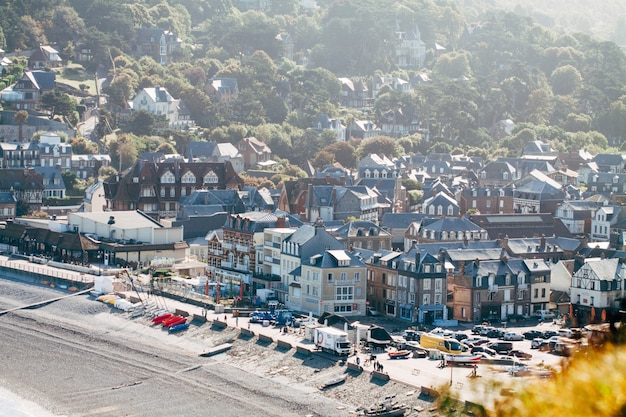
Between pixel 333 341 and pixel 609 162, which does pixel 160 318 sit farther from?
pixel 609 162

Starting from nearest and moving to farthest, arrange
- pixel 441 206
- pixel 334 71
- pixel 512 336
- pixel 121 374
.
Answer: pixel 121 374 → pixel 512 336 → pixel 441 206 → pixel 334 71

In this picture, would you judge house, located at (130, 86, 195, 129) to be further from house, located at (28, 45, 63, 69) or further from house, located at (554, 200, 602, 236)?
house, located at (554, 200, 602, 236)

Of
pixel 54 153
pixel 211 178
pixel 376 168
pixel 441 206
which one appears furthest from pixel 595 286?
pixel 54 153

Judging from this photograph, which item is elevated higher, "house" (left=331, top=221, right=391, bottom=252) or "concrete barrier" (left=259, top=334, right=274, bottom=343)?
"house" (left=331, top=221, right=391, bottom=252)

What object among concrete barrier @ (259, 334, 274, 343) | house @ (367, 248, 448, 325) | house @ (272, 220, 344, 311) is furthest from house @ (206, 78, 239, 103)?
concrete barrier @ (259, 334, 274, 343)

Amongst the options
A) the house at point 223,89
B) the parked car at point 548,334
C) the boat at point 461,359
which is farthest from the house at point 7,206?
the boat at point 461,359

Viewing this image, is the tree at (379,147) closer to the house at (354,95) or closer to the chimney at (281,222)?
the house at (354,95)
